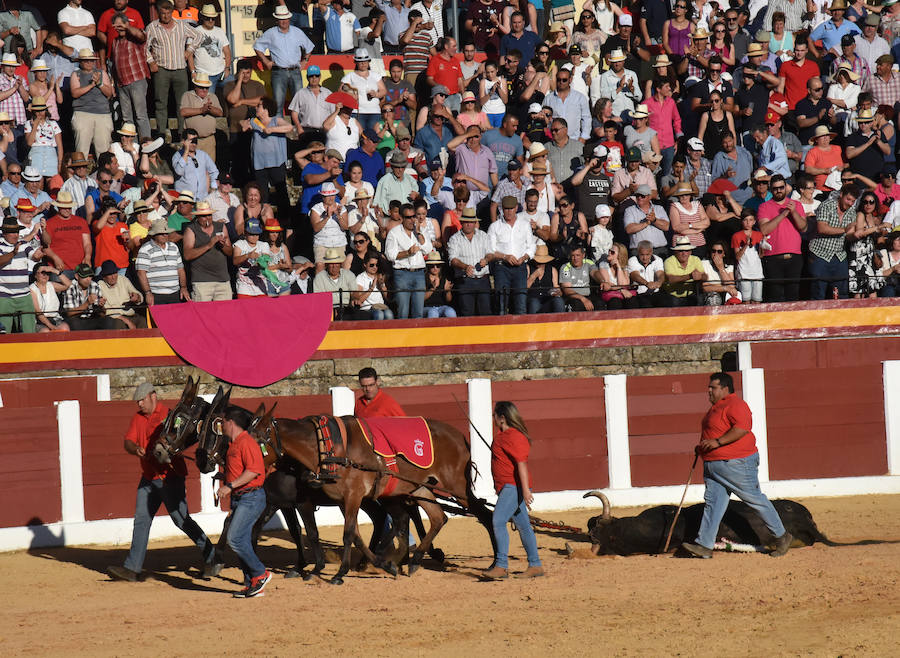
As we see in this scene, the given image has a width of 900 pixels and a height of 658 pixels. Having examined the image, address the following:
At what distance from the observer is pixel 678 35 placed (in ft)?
56.3

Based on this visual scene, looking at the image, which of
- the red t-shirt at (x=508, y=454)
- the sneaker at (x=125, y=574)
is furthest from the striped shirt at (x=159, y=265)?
the red t-shirt at (x=508, y=454)

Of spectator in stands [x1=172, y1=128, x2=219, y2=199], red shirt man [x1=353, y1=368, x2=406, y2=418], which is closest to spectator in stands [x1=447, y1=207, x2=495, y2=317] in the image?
spectator in stands [x1=172, y1=128, x2=219, y2=199]

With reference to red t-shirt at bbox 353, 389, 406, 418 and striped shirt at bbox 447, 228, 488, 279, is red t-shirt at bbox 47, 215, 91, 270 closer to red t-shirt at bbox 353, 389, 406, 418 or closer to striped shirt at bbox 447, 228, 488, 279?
striped shirt at bbox 447, 228, 488, 279

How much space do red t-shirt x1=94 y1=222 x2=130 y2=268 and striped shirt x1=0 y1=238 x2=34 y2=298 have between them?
2.48 ft

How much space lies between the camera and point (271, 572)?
975cm

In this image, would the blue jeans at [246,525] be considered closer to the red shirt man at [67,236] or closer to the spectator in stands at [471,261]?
the red shirt man at [67,236]

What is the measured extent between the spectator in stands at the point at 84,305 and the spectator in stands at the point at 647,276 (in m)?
5.53

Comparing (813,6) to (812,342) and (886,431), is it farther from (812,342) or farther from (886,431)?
(886,431)

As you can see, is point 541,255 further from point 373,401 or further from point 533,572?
Answer: point 533,572

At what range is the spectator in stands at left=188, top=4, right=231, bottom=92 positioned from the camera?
15.3 m

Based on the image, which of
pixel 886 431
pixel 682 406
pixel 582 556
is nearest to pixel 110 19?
pixel 682 406

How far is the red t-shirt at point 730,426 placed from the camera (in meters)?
9.42

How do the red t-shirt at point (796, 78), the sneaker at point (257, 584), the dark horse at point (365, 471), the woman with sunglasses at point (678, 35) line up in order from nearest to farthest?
the sneaker at point (257, 584) → the dark horse at point (365, 471) → the red t-shirt at point (796, 78) → the woman with sunglasses at point (678, 35)

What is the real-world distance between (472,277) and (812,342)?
3843mm
